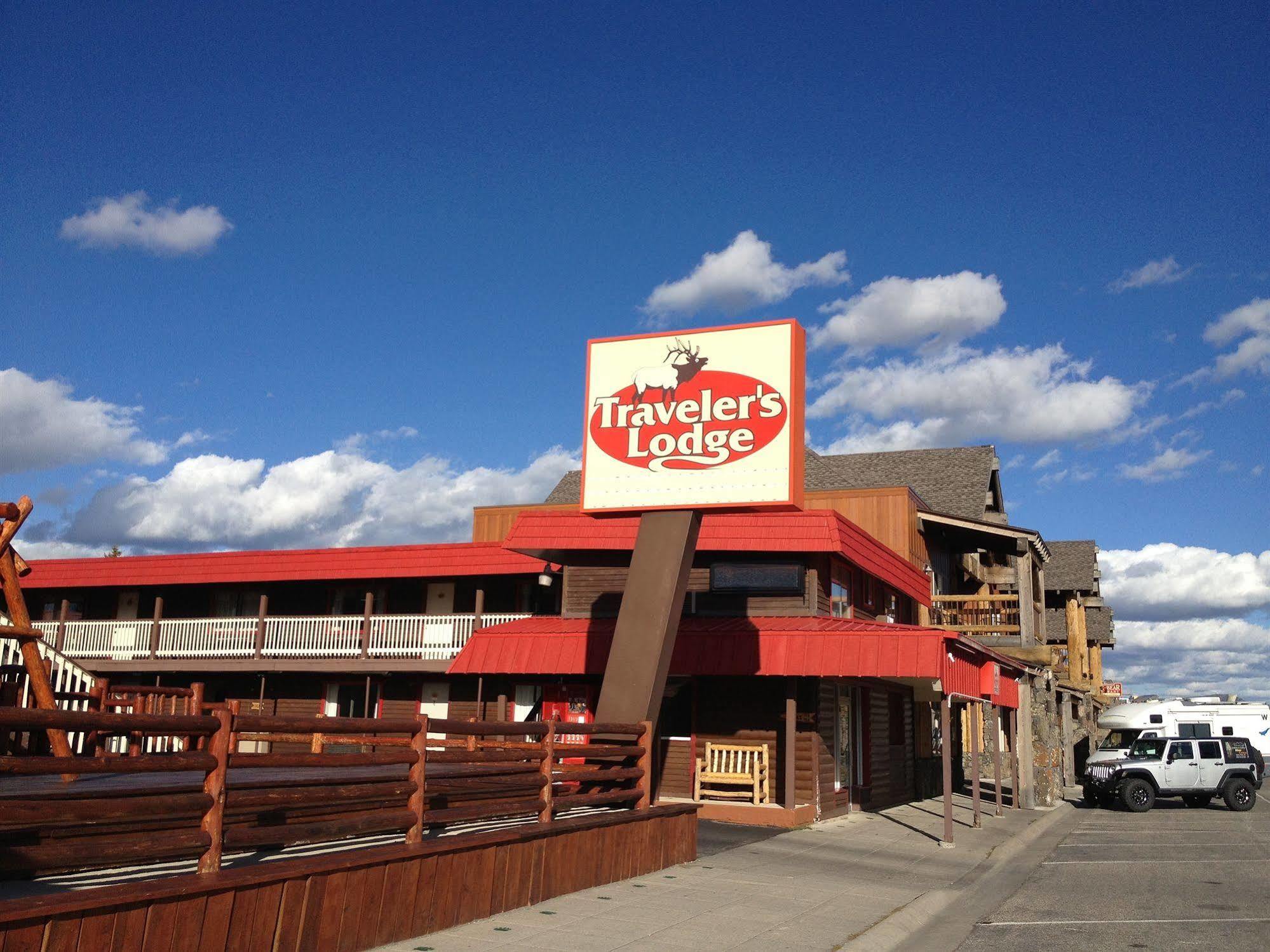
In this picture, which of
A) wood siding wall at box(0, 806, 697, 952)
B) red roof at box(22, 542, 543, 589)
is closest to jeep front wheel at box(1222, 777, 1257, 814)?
red roof at box(22, 542, 543, 589)

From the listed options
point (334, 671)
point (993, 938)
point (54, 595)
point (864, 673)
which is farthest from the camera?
point (54, 595)

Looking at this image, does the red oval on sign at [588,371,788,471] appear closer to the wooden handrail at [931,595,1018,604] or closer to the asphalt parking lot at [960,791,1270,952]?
the asphalt parking lot at [960,791,1270,952]

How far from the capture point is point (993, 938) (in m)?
10.8

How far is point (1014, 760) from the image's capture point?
25.7 metres

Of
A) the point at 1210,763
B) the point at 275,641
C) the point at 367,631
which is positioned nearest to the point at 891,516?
the point at 1210,763

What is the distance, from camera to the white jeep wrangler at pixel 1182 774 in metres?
27.9

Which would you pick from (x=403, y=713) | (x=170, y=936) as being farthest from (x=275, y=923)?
(x=403, y=713)

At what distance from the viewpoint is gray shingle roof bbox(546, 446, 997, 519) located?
1489 inches

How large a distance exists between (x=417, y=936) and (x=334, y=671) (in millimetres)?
20793

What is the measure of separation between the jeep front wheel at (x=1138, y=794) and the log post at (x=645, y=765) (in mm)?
18701

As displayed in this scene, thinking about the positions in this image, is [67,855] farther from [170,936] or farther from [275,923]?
[275,923]

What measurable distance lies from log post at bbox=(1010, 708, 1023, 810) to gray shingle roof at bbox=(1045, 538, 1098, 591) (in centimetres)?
2780

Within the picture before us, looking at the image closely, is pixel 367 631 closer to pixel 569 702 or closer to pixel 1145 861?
A: pixel 569 702

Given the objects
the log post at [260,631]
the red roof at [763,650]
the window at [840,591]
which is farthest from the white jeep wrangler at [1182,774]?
the log post at [260,631]
